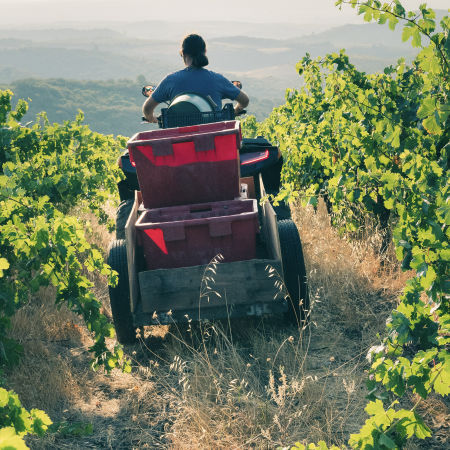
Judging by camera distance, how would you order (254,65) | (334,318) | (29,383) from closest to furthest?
(29,383), (334,318), (254,65)

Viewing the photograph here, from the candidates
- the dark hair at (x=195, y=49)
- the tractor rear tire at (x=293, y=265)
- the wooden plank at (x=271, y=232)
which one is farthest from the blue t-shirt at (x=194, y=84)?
the tractor rear tire at (x=293, y=265)

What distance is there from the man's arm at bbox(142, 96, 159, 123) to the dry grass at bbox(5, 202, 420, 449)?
1755 millimetres

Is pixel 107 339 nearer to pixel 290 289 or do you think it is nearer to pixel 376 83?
pixel 290 289

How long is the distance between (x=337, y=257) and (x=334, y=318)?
78 centimetres

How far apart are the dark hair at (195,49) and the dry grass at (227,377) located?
74.4 inches

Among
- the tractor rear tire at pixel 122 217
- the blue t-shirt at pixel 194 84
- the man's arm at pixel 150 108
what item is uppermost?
the blue t-shirt at pixel 194 84

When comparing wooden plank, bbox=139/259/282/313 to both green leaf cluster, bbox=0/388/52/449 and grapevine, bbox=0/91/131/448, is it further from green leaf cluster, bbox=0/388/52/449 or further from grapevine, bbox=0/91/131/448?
green leaf cluster, bbox=0/388/52/449

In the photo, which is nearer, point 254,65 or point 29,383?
point 29,383

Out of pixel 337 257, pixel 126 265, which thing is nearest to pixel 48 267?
pixel 126 265

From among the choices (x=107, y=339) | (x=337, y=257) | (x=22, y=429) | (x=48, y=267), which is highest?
(x=48, y=267)

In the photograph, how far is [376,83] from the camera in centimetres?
487

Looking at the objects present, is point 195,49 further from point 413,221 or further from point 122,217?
point 413,221

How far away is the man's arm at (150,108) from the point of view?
4.83 meters

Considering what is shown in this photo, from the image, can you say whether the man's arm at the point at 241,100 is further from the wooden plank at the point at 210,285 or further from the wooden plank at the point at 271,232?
the wooden plank at the point at 210,285
